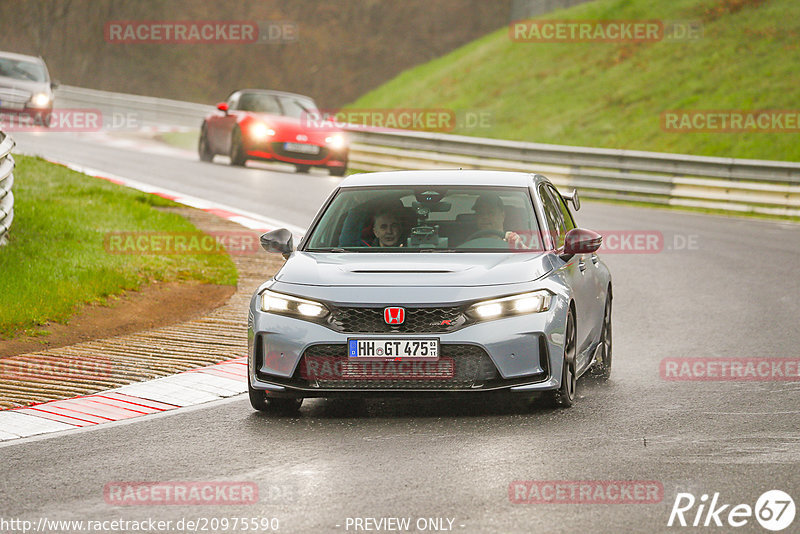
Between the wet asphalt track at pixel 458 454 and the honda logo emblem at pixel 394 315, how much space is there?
634mm

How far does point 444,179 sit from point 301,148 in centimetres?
1714

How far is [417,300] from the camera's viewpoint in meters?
7.79

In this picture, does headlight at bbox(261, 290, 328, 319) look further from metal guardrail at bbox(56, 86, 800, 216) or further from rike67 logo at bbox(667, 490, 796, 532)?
metal guardrail at bbox(56, 86, 800, 216)

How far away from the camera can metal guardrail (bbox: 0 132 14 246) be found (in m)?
13.5

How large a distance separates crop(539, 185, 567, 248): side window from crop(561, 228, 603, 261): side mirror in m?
0.27

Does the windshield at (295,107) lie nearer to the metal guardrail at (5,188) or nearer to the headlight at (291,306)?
the metal guardrail at (5,188)

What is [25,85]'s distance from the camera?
30156mm

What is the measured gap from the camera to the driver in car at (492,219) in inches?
350

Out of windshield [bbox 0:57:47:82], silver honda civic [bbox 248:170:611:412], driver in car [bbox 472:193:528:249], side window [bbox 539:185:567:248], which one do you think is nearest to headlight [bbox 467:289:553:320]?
silver honda civic [bbox 248:170:611:412]

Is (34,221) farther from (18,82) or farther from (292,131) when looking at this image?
(18,82)

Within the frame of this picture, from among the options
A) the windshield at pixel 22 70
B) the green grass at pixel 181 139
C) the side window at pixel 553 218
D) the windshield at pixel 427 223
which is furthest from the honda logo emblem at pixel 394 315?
the green grass at pixel 181 139

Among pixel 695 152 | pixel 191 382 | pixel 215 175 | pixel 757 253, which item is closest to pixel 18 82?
pixel 215 175

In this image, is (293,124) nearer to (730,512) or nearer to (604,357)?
(604,357)

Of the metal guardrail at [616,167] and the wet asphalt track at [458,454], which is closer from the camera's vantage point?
the wet asphalt track at [458,454]
